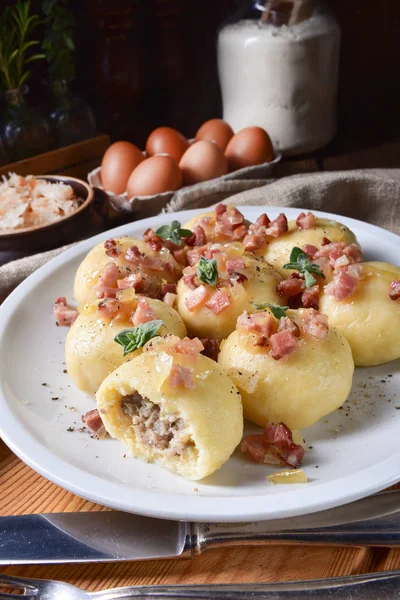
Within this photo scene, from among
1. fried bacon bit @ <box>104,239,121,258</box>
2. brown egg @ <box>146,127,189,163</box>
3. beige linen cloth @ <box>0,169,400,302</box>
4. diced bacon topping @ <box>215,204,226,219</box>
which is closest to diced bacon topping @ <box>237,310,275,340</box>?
fried bacon bit @ <box>104,239,121,258</box>

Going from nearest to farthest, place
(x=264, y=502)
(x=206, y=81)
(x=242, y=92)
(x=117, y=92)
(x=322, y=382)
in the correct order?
1. (x=264, y=502)
2. (x=322, y=382)
3. (x=242, y=92)
4. (x=117, y=92)
5. (x=206, y=81)

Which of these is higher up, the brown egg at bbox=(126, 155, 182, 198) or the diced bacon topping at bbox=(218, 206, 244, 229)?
the diced bacon topping at bbox=(218, 206, 244, 229)

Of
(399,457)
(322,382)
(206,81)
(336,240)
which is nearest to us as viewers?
(399,457)

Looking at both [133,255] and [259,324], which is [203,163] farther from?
[259,324]

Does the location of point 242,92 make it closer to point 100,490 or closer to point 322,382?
point 322,382

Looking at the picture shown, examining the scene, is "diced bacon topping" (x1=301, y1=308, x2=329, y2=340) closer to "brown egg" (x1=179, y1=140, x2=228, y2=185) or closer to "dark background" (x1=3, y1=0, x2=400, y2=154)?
"brown egg" (x1=179, y1=140, x2=228, y2=185)

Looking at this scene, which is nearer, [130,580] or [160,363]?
[130,580]

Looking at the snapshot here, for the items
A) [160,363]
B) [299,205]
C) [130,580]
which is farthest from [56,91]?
[130,580]

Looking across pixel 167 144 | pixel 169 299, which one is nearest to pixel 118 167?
pixel 167 144
